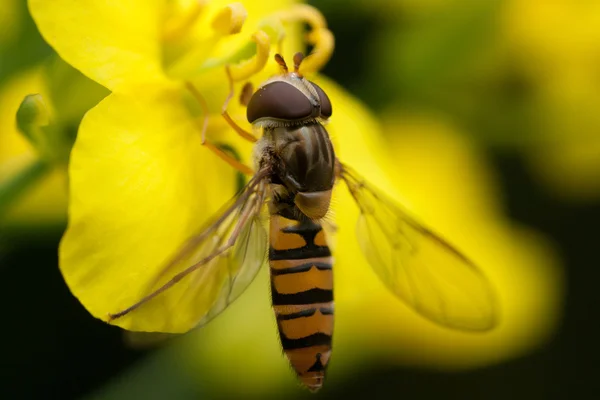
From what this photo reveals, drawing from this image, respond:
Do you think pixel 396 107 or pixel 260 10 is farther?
pixel 396 107

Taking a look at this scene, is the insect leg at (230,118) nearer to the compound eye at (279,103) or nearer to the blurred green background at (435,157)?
the compound eye at (279,103)

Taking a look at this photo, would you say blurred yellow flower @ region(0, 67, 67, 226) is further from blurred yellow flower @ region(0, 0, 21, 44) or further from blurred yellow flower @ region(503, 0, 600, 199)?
blurred yellow flower @ region(503, 0, 600, 199)

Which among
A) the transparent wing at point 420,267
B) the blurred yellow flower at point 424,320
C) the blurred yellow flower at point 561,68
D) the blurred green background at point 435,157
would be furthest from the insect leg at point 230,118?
the blurred yellow flower at point 561,68

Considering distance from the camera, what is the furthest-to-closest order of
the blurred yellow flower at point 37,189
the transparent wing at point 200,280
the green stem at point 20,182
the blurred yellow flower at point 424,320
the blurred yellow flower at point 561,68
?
the blurred yellow flower at point 561,68, the blurred yellow flower at point 424,320, the blurred yellow flower at point 37,189, the green stem at point 20,182, the transparent wing at point 200,280

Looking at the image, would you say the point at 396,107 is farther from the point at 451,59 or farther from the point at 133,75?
the point at 133,75

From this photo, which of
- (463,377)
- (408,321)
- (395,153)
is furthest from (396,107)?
(463,377)

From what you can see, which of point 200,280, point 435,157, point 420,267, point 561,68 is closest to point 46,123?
point 200,280

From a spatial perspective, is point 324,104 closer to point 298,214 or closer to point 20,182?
point 298,214
